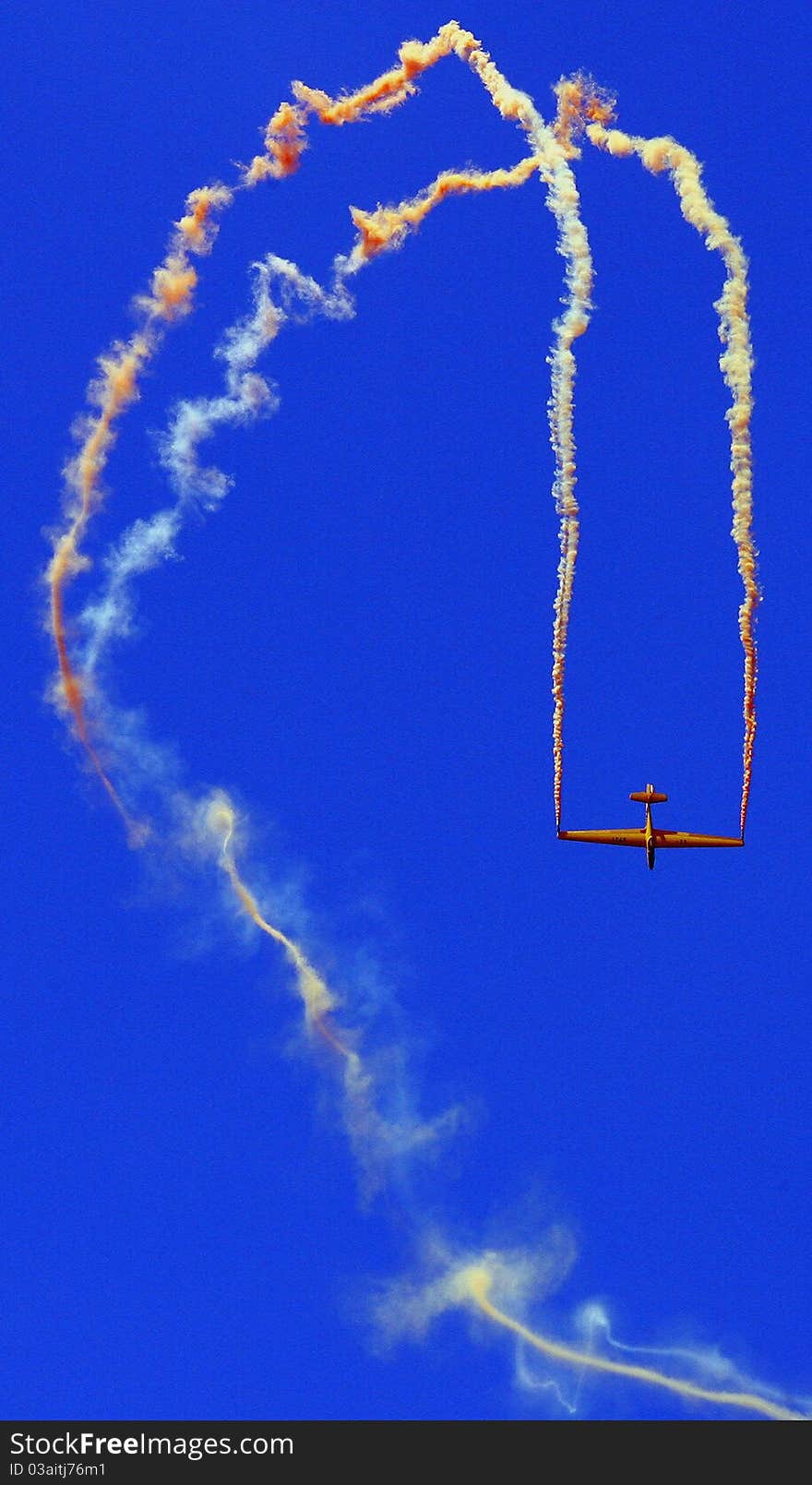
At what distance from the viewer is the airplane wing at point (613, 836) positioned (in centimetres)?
7288

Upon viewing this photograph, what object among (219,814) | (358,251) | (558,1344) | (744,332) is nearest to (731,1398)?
(558,1344)

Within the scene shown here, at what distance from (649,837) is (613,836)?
1.52 metres

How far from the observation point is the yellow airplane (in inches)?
2825

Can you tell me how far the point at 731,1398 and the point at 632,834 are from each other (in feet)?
64.6

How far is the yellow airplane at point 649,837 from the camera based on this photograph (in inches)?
2825

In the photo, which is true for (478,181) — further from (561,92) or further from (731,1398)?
(731,1398)

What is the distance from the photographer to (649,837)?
238 ft

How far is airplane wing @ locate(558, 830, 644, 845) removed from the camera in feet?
239

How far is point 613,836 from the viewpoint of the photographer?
241 feet

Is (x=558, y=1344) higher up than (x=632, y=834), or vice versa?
(x=632, y=834)

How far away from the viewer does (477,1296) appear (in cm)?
7069
